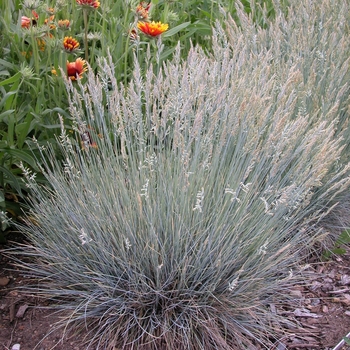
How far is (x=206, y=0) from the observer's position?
3.52m

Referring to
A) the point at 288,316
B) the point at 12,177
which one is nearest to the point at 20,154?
the point at 12,177

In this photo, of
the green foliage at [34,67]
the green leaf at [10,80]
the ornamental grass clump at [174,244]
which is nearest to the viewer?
the ornamental grass clump at [174,244]

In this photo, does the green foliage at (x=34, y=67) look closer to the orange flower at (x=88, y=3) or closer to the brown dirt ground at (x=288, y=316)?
the orange flower at (x=88, y=3)

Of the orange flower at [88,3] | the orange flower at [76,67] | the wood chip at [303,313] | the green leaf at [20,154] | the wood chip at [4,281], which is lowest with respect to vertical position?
the wood chip at [303,313]

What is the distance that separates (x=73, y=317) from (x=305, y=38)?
1.88 metres

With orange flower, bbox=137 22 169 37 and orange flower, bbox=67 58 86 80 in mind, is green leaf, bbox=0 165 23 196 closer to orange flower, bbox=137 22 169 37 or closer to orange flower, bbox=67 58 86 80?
orange flower, bbox=67 58 86 80

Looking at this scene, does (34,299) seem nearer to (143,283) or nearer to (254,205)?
(143,283)

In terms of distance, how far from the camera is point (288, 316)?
74.9 inches

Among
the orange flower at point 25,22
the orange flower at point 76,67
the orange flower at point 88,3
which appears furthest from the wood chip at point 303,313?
the orange flower at point 25,22

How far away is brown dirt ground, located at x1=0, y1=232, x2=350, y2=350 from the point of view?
174cm

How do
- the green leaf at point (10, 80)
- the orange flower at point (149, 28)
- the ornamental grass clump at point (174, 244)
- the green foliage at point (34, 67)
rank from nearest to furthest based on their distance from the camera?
the ornamental grass clump at point (174, 244)
the green leaf at point (10, 80)
the green foliage at point (34, 67)
the orange flower at point (149, 28)

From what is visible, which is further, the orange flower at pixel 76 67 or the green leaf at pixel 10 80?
the orange flower at pixel 76 67

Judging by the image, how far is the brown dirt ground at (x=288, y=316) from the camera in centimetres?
174

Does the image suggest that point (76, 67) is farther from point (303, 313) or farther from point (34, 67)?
point (303, 313)
